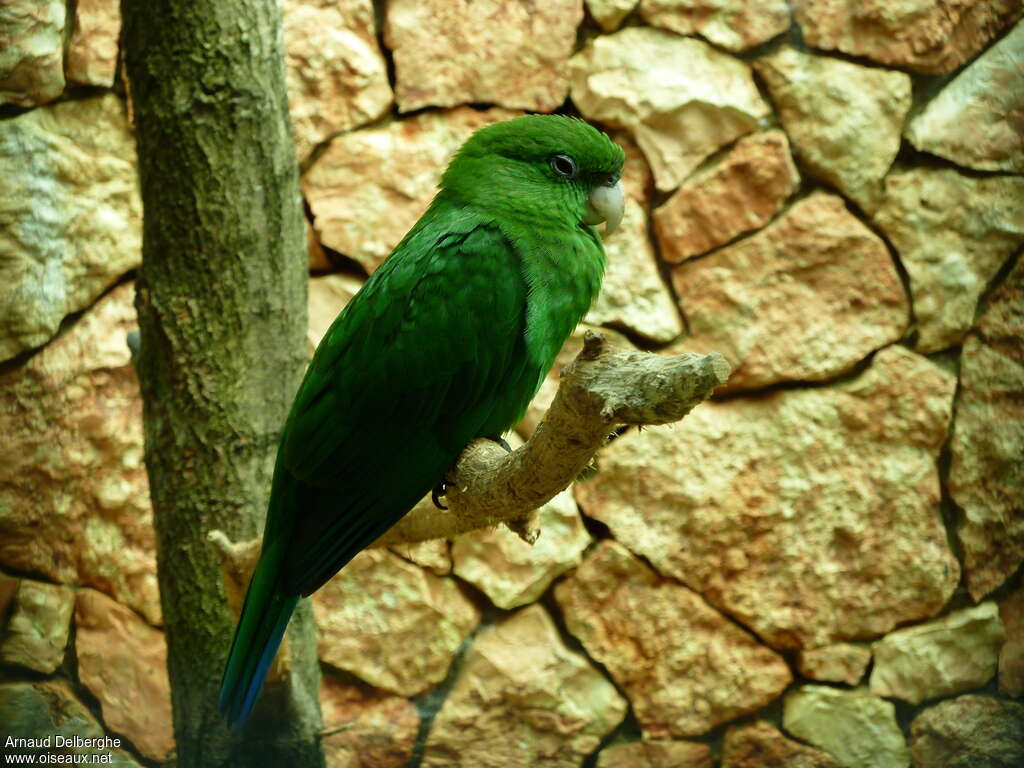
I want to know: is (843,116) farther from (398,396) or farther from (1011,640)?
(398,396)

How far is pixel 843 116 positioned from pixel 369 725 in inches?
80.8

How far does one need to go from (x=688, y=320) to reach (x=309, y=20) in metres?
1.26

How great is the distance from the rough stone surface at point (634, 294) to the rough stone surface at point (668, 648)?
593mm

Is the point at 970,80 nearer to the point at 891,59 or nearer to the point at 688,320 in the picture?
the point at 891,59

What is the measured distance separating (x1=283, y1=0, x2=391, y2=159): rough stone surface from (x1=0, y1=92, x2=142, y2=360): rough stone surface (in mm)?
458

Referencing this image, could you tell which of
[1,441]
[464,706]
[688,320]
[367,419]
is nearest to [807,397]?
[688,320]

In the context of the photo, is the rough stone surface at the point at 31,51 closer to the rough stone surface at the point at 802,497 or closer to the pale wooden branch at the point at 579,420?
the pale wooden branch at the point at 579,420

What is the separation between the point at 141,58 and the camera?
6.08 feet

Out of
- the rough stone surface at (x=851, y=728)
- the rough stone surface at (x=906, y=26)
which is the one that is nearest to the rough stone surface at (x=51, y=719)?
the rough stone surface at (x=851, y=728)

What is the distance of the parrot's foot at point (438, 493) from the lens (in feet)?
6.04

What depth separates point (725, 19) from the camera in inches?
108

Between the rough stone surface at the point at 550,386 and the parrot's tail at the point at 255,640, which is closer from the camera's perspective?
the parrot's tail at the point at 255,640

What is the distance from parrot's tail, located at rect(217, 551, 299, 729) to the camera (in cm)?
175

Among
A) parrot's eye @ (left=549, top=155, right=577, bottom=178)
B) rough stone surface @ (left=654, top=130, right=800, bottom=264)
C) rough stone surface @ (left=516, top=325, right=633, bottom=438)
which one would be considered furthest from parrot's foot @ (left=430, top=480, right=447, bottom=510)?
rough stone surface @ (left=654, top=130, right=800, bottom=264)
